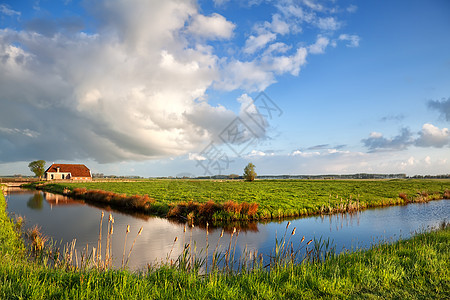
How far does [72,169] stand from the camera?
8588cm

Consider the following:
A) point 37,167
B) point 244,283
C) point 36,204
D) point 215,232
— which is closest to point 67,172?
point 37,167

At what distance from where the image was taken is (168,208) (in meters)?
22.7

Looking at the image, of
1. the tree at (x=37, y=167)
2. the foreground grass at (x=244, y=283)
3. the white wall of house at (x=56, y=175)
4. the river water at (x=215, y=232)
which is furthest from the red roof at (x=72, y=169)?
the foreground grass at (x=244, y=283)

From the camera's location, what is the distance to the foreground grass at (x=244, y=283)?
5.20 metres

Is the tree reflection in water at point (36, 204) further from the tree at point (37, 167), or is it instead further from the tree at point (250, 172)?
the tree at point (250, 172)

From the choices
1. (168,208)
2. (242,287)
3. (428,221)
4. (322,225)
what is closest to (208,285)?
(242,287)

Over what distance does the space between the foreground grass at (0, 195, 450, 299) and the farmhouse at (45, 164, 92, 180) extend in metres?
89.9

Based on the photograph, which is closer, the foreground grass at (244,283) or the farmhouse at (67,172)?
the foreground grass at (244,283)

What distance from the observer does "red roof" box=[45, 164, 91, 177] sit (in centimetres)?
8379

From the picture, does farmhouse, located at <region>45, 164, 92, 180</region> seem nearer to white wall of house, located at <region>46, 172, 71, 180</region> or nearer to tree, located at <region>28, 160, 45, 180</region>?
white wall of house, located at <region>46, 172, 71, 180</region>

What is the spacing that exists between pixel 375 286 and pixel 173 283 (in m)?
4.89

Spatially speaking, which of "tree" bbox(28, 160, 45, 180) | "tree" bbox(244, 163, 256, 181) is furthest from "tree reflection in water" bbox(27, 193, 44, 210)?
"tree" bbox(244, 163, 256, 181)

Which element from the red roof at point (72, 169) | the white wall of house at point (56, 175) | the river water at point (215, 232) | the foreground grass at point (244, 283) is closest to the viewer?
the foreground grass at point (244, 283)

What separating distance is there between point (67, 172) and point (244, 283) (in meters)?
93.7
